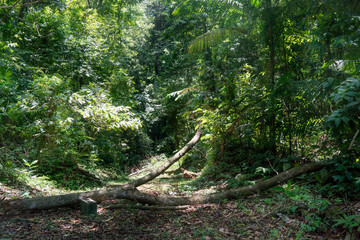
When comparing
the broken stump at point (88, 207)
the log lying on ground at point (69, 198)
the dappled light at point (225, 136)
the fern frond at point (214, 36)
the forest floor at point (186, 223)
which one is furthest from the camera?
the fern frond at point (214, 36)

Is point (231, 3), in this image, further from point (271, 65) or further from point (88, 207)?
point (88, 207)

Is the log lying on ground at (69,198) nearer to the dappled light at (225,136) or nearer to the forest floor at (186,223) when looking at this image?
the dappled light at (225,136)

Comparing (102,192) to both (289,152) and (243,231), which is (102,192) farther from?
(289,152)

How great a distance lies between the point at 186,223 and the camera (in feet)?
12.6

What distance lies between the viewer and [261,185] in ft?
15.2

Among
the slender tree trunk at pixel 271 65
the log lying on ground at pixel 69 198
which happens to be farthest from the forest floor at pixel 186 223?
the slender tree trunk at pixel 271 65

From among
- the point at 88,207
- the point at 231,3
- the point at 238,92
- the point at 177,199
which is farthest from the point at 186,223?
the point at 231,3

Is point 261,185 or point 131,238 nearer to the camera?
point 131,238

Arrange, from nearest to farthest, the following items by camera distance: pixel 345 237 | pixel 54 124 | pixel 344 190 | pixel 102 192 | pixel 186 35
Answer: pixel 345 237 → pixel 344 190 → pixel 102 192 → pixel 54 124 → pixel 186 35

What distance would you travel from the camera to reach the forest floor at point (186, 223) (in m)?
3.21

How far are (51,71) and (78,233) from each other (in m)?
7.34

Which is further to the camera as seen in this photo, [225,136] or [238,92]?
[225,136]

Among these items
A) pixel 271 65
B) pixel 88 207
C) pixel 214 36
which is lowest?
pixel 88 207

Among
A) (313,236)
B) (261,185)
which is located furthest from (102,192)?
(313,236)
